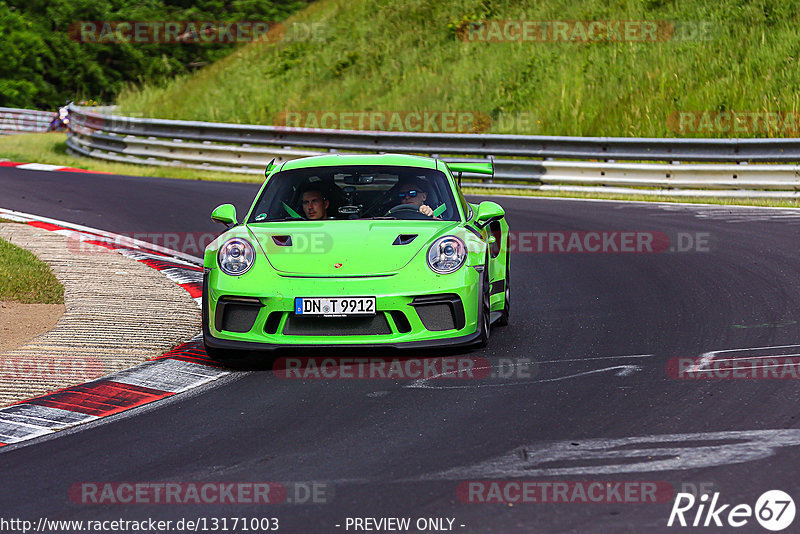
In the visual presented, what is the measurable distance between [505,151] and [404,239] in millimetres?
13426

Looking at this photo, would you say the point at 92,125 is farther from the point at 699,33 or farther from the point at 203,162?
the point at 699,33

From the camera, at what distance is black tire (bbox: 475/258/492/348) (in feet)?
25.0

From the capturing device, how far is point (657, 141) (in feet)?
62.7

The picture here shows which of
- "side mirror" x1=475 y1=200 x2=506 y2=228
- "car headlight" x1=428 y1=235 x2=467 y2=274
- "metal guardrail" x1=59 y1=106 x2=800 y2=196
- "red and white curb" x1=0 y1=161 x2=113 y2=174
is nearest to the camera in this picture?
"car headlight" x1=428 y1=235 x2=467 y2=274

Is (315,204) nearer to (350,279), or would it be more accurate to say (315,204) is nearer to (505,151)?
(350,279)

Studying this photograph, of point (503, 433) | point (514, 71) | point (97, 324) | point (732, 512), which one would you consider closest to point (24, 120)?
point (514, 71)

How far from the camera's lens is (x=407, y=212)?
8.36 metres

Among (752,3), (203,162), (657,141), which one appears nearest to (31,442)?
(657,141)

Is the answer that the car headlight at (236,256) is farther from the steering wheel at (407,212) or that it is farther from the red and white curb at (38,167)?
the red and white curb at (38,167)

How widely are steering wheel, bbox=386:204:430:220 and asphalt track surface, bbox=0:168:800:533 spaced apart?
102cm

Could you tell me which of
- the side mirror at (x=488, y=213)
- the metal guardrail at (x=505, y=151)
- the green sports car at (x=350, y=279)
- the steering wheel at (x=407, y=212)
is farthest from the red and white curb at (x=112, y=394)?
the metal guardrail at (x=505, y=151)

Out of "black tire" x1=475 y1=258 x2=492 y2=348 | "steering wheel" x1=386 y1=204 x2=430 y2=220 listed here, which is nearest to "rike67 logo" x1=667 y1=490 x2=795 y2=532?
"black tire" x1=475 y1=258 x2=492 y2=348

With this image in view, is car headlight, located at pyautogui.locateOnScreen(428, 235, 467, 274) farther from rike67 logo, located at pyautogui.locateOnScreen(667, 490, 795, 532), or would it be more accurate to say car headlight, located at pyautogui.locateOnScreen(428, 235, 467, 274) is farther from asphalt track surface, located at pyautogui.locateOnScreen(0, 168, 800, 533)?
rike67 logo, located at pyautogui.locateOnScreen(667, 490, 795, 532)

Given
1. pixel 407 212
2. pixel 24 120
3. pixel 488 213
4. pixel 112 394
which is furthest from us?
pixel 24 120
